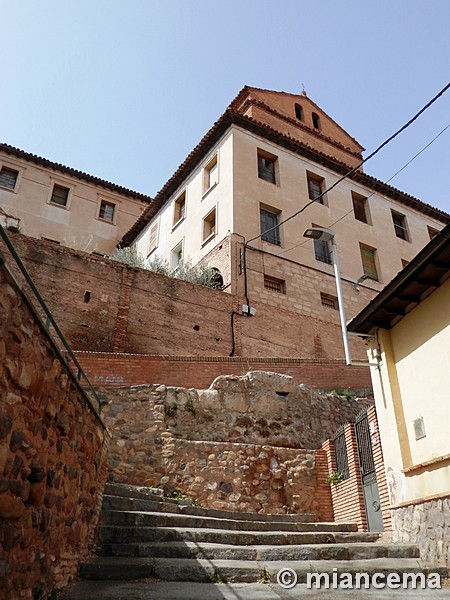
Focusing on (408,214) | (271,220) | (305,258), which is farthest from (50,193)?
(408,214)

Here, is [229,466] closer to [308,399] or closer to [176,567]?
[308,399]

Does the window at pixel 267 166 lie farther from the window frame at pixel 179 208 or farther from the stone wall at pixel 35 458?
the stone wall at pixel 35 458

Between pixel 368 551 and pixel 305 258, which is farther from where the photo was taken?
pixel 305 258

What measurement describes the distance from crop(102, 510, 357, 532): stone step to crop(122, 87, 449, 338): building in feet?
33.1

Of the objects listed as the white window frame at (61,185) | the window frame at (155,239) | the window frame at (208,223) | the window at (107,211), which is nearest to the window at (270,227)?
the window frame at (208,223)

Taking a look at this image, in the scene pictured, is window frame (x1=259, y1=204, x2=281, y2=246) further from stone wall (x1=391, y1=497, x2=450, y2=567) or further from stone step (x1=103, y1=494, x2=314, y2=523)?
stone wall (x1=391, y1=497, x2=450, y2=567)

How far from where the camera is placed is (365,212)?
76.7ft

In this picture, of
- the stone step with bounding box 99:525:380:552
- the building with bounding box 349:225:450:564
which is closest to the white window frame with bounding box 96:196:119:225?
the building with bounding box 349:225:450:564

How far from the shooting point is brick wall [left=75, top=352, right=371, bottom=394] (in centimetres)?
1088

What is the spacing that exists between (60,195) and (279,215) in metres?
13.1

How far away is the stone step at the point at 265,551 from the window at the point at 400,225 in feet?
65.6

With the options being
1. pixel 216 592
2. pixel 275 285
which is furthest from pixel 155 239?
pixel 216 592

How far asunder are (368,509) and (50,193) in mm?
23220

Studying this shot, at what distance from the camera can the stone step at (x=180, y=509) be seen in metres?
6.71
